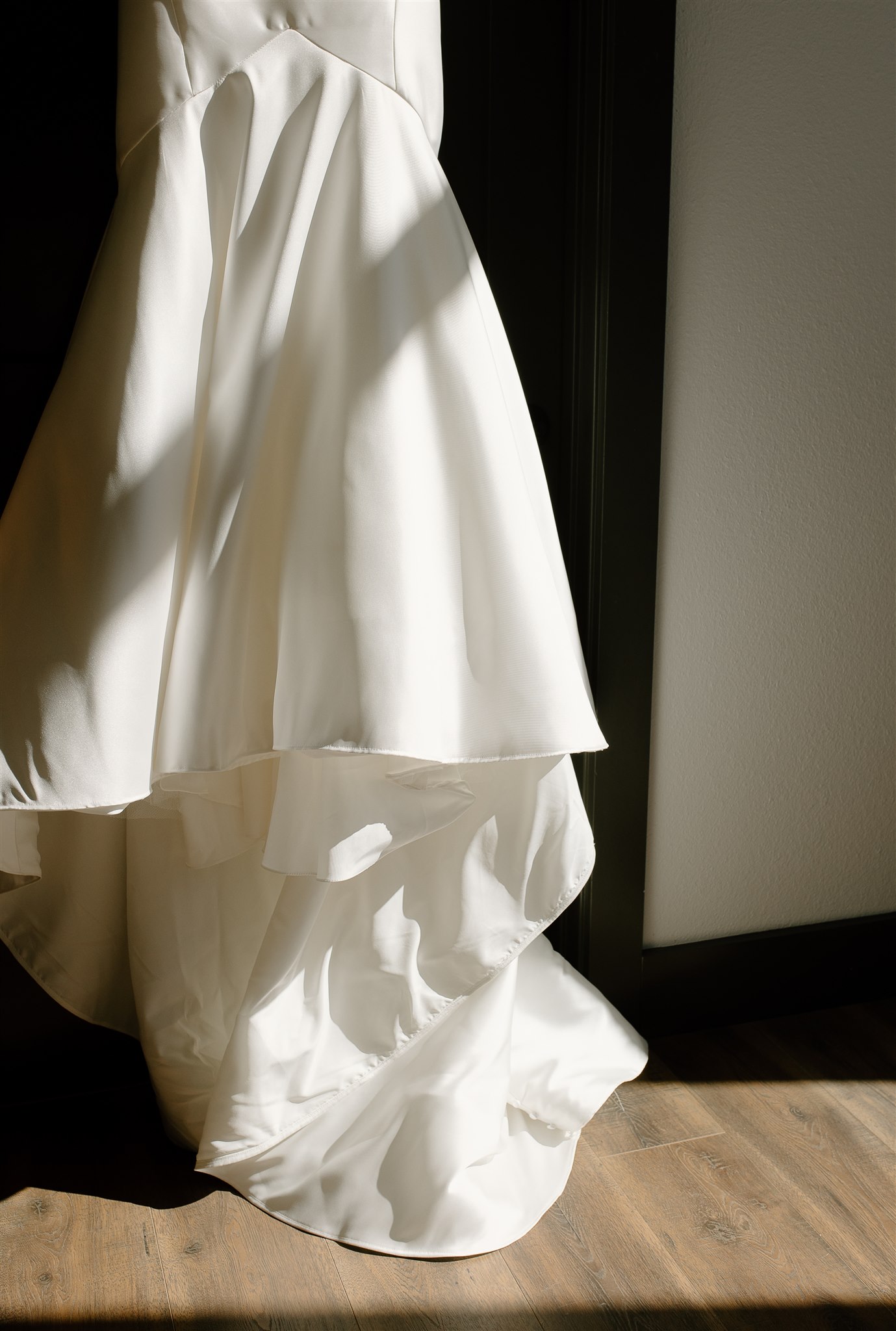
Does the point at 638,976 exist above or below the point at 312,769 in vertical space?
below

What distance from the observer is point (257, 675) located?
0.88m

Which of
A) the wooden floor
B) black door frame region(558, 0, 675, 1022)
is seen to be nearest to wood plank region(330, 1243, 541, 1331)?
the wooden floor

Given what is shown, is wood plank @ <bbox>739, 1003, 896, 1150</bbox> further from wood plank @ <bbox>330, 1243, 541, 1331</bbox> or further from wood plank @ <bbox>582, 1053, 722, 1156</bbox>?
wood plank @ <bbox>330, 1243, 541, 1331</bbox>

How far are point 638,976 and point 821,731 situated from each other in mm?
468

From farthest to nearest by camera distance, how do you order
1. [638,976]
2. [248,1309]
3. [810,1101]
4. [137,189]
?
1. [638,976]
2. [810,1101]
3. [248,1309]
4. [137,189]

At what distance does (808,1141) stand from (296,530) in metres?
1.01

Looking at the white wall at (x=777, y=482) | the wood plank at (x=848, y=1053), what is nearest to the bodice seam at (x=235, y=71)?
the white wall at (x=777, y=482)

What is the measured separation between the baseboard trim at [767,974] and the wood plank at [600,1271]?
368mm

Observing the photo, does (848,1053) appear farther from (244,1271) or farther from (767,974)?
(244,1271)

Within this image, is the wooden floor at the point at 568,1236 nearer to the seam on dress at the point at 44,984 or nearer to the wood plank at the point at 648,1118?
the wood plank at the point at 648,1118

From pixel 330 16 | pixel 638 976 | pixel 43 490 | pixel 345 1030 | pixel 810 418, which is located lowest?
pixel 638 976

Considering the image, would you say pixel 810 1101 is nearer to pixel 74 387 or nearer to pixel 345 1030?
pixel 345 1030

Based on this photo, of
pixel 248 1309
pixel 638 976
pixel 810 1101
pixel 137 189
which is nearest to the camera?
pixel 137 189

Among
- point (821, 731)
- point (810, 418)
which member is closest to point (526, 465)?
point (810, 418)
